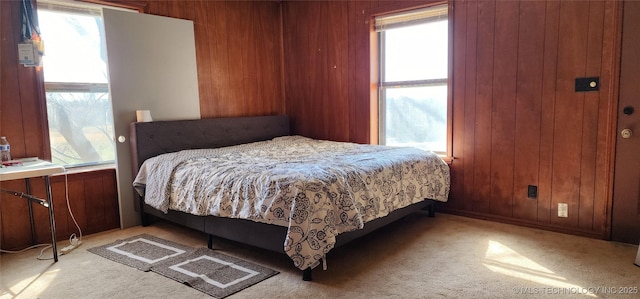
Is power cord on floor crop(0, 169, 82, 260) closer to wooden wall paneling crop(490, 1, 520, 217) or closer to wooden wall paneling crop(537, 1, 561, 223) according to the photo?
wooden wall paneling crop(490, 1, 520, 217)

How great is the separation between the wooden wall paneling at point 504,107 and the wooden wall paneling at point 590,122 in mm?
522

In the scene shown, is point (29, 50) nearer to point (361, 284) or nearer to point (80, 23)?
point (80, 23)

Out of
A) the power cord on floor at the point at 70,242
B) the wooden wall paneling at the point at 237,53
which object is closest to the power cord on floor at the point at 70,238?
the power cord on floor at the point at 70,242

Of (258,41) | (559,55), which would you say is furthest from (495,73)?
(258,41)

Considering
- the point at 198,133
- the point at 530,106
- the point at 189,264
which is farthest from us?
the point at 198,133

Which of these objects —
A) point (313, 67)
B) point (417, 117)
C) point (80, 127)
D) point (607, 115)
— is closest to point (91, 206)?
point (80, 127)

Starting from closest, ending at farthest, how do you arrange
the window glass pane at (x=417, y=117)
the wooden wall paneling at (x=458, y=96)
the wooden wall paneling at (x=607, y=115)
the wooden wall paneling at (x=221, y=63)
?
the wooden wall paneling at (x=607, y=115), the wooden wall paneling at (x=458, y=96), the window glass pane at (x=417, y=117), the wooden wall paneling at (x=221, y=63)

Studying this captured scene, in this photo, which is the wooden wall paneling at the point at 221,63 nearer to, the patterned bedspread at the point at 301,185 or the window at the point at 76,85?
the patterned bedspread at the point at 301,185

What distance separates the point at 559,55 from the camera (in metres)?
3.23

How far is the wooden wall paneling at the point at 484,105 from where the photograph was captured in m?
3.57

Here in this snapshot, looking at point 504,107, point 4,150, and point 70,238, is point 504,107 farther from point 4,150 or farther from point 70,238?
point 4,150

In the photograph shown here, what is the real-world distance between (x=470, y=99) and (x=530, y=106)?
1.67ft

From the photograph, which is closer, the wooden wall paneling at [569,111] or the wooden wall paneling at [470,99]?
the wooden wall paneling at [569,111]

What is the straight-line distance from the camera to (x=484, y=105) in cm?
367
